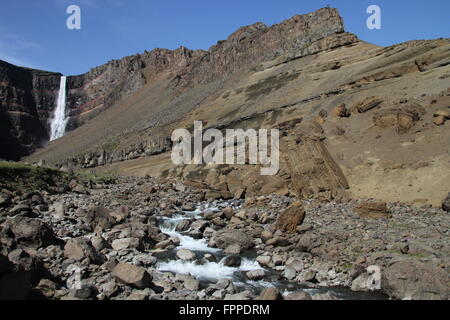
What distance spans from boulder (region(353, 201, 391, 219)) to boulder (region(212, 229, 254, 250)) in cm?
549

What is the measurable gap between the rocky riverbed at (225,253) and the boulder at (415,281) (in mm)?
26

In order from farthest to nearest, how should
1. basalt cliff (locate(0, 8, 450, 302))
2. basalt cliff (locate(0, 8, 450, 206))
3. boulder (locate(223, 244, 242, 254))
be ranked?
basalt cliff (locate(0, 8, 450, 206)) < boulder (locate(223, 244, 242, 254)) < basalt cliff (locate(0, 8, 450, 302))

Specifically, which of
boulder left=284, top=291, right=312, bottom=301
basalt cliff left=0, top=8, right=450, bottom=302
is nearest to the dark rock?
basalt cliff left=0, top=8, right=450, bottom=302

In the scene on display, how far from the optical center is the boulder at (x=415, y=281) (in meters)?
9.89

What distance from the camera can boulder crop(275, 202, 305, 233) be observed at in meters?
16.6

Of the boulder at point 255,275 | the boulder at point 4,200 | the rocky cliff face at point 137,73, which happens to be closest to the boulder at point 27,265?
the boulder at point 255,275

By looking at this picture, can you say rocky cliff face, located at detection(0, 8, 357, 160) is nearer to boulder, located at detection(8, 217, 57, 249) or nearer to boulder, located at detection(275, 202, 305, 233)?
boulder, located at detection(275, 202, 305, 233)

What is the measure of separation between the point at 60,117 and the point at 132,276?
114m

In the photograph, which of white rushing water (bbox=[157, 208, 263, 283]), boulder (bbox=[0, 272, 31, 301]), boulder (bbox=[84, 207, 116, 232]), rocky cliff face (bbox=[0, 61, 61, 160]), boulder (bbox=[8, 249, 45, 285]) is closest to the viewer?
boulder (bbox=[0, 272, 31, 301])
